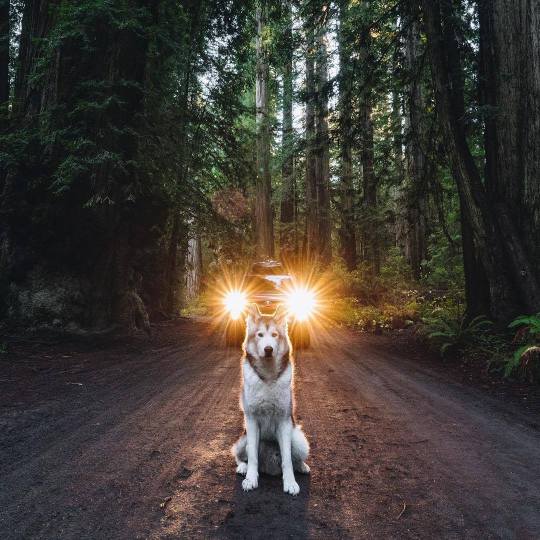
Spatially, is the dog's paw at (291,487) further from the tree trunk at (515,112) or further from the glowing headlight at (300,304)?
the tree trunk at (515,112)

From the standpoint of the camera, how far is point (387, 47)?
33.3 feet

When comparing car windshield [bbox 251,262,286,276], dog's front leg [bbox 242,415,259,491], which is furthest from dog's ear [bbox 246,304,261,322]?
car windshield [bbox 251,262,286,276]

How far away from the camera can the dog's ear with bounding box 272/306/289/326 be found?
3787mm

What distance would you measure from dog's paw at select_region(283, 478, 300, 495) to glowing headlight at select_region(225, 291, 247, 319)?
21.6ft

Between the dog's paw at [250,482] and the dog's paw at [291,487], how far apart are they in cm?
25

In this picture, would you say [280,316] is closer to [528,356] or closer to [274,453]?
[274,453]

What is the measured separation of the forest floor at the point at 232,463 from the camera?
2.88 m

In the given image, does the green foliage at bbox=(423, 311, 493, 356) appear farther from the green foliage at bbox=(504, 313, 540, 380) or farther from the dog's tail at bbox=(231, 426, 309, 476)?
the dog's tail at bbox=(231, 426, 309, 476)

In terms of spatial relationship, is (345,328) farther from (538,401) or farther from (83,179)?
(83,179)

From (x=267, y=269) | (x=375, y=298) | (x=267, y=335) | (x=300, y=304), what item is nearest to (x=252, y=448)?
(x=267, y=335)

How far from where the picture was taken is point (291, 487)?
328 cm

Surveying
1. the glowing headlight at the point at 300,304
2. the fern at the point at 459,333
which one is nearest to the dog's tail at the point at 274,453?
the glowing headlight at the point at 300,304

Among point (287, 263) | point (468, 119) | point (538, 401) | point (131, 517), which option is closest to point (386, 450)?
point (131, 517)

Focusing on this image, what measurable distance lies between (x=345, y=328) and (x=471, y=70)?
8980 mm
